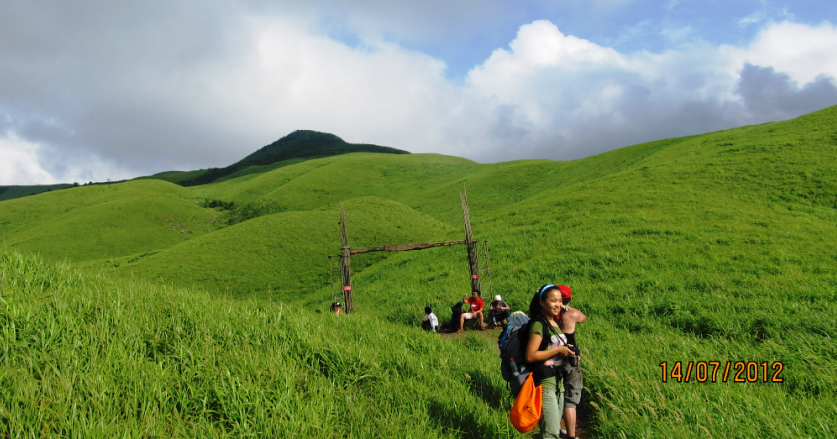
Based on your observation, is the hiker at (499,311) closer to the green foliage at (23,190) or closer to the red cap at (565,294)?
the red cap at (565,294)

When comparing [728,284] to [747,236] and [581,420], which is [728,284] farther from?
[581,420]

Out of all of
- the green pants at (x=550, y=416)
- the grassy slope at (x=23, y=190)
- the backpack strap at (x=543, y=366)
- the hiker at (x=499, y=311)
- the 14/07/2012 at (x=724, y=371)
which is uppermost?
the grassy slope at (x=23, y=190)

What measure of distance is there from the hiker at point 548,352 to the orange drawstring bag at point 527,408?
332 millimetres

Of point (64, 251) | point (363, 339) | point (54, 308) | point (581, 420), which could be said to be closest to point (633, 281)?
point (581, 420)

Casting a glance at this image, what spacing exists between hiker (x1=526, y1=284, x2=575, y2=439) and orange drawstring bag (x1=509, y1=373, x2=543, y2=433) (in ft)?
1.09

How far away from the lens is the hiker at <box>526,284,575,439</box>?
396 centimetres

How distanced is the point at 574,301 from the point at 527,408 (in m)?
10.7

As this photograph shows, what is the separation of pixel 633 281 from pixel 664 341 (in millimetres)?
6277

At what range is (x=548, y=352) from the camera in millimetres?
3941

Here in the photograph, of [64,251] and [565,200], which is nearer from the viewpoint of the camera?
[565,200]

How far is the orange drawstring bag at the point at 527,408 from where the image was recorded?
3.63m

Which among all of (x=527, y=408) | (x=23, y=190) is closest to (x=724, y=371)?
(x=527, y=408)

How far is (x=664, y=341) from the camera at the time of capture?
829 centimetres

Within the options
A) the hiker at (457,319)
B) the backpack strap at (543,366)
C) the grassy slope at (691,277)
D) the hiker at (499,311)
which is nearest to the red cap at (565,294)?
the backpack strap at (543,366)
